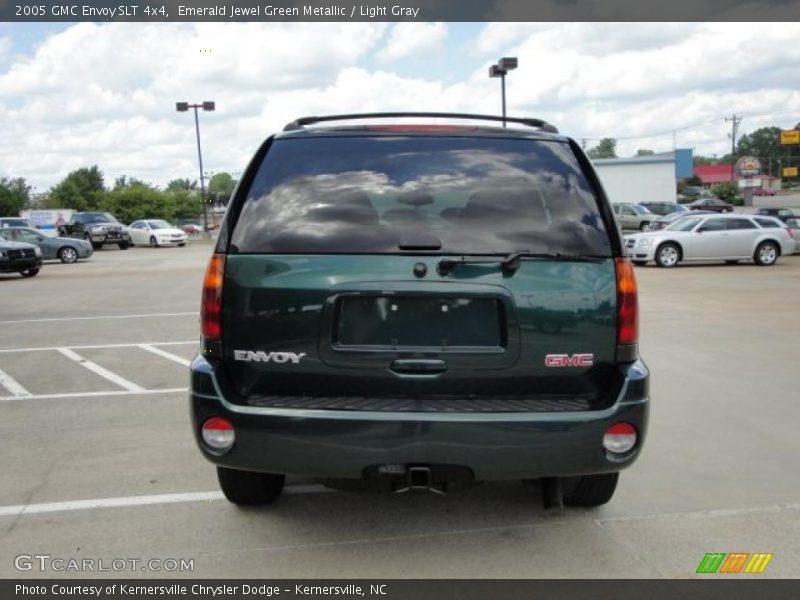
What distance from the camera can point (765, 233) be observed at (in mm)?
20750

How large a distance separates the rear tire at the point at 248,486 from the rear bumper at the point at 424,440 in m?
0.72

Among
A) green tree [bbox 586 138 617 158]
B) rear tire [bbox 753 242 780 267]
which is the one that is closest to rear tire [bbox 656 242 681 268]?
rear tire [bbox 753 242 780 267]

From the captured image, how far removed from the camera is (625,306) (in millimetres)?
3166

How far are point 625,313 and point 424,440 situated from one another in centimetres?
105

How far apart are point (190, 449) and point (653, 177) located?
50120 mm

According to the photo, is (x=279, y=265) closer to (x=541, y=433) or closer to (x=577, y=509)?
(x=541, y=433)

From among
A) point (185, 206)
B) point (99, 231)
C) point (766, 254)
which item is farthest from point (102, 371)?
point (185, 206)

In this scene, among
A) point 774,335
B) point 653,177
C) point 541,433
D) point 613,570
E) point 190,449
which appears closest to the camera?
point 541,433

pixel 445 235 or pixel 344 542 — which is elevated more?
pixel 445 235

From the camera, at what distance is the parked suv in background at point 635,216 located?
36.4m

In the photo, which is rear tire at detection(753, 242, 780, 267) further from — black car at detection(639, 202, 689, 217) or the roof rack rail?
the roof rack rail

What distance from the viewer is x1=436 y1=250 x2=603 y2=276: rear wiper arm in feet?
10.1

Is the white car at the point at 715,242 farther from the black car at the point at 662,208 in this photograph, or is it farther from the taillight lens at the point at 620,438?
the taillight lens at the point at 620,438

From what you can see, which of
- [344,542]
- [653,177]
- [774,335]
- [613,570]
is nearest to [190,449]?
[344,542]
